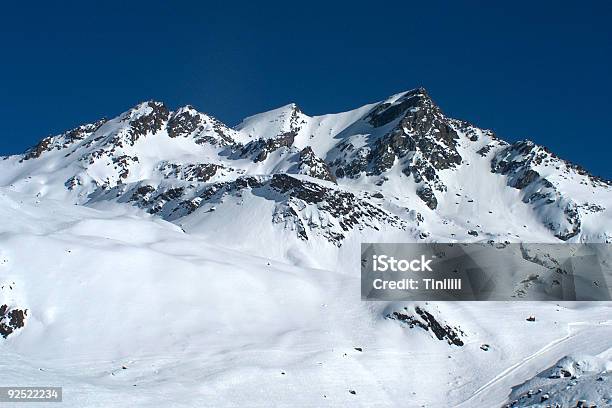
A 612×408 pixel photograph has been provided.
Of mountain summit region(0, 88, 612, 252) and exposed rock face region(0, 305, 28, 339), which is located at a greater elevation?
mountain summit region(0, 88, 612, 252)

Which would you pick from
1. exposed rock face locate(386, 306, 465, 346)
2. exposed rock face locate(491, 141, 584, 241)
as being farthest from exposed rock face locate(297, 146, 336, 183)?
exposed rock face locate(386, 306, 465, 346)

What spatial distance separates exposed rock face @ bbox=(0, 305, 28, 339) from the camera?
156 feet

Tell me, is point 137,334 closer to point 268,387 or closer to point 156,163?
point 268,387

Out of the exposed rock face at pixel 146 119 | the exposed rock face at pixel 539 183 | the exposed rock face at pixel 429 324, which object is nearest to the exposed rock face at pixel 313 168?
the exposed rock face at pixel 539 183

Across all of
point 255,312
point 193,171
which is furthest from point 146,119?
point 255,312

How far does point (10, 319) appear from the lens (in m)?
48.3

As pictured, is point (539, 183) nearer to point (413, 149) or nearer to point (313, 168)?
point (413, 149)

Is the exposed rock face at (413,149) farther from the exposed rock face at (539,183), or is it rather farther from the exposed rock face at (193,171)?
the exposed rock face at (193,171)

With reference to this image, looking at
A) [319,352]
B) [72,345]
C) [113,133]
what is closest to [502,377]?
[319,352]

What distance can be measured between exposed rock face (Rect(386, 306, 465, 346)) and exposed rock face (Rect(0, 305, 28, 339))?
33774 millimetres

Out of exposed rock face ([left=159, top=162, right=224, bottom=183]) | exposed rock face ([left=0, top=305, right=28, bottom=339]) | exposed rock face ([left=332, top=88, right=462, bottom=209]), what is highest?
exposed rock face ([left=332, top=88, right=462, bottom=209])

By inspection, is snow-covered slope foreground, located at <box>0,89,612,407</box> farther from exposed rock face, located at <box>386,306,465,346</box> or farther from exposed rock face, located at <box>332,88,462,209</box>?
exposed rock face, located at <box>332,88,462,209</box>

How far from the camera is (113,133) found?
168750 millimetres

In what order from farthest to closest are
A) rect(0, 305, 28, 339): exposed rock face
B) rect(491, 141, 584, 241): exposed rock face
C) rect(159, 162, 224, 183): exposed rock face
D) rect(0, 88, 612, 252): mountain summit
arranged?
1. rect(159, 162, 224, 183): exposed rock face
2. rect(491, 141, 584, 241): exposed rock face
3. rect(0, 88, 612, 252): mountain summit
4. rect(0, 305, 28, 339): exposed rock face
